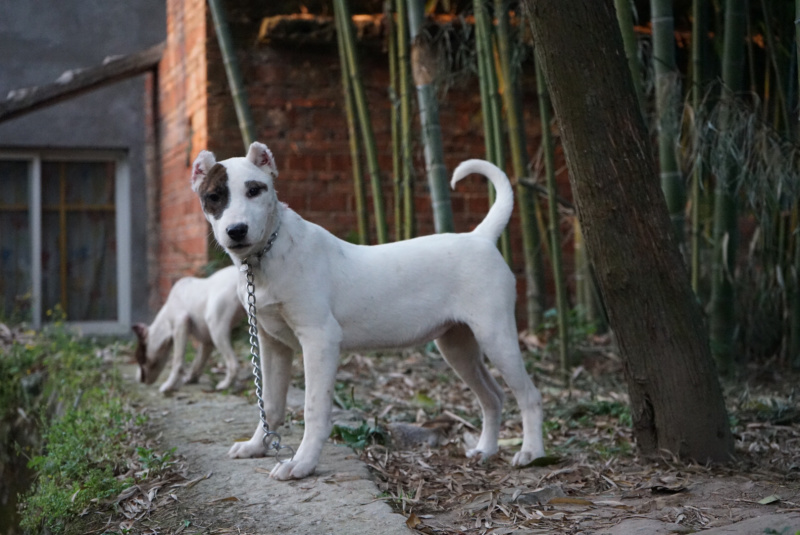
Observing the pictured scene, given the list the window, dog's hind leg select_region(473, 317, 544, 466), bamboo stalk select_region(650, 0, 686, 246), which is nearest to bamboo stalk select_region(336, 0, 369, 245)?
bamboo stalk select_region(650, 0, 686, 246)

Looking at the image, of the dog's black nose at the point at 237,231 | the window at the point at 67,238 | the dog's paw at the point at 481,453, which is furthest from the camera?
the window at the point at 67,238

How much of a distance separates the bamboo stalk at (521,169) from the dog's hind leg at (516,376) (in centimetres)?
221

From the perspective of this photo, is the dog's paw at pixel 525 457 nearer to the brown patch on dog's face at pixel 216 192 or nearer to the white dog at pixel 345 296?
the white dog at pixel 345 296

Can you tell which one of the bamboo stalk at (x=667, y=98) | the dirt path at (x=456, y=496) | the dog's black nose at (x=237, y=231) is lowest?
the dirt path at (x=456, y=496)

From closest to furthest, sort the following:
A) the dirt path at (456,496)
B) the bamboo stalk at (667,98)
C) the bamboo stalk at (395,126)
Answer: the dirt path at (456,496)
the bamboo stalk at (667,98)
the bamboo stalk at (395,126)

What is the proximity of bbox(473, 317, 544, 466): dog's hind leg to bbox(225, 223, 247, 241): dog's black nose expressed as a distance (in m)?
0.99

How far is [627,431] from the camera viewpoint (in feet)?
13.0

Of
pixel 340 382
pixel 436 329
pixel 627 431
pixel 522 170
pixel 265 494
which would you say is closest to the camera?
pixel 265 494

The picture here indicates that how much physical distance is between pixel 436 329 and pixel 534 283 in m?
2.64

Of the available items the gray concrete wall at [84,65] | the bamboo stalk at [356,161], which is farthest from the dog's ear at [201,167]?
the gray concrete wall at [84,65]

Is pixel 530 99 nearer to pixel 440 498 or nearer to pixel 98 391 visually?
pixel 98 391

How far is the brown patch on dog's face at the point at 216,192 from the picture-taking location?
9.62 feet

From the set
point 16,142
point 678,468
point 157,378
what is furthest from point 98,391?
point 16,142

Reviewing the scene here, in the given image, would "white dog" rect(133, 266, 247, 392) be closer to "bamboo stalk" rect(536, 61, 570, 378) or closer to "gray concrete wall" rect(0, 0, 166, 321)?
"bamboo stalk" rect(536, 61, 570, 378)
